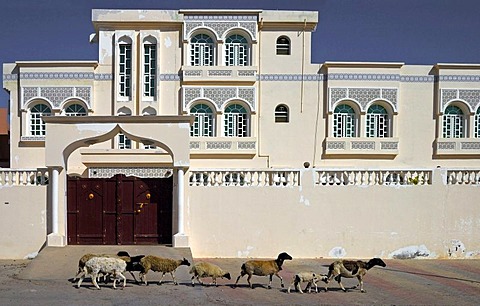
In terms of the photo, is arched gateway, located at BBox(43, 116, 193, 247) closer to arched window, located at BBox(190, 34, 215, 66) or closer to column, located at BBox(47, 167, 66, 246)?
column, located at BBox(47, 167, 66, 246)

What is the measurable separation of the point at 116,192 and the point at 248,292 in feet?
15.7

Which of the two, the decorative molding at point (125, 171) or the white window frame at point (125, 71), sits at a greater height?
the white window frame at point (125, 71)

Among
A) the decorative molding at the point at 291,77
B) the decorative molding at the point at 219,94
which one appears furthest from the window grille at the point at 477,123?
the decorative molding at the point at 219,94

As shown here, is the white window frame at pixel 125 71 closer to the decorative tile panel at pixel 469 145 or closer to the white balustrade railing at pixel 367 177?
the white balustrade railing at pixel 367 177

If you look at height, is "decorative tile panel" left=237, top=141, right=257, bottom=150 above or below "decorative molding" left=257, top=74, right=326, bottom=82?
below

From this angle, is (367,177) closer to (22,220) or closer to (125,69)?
(22,220)

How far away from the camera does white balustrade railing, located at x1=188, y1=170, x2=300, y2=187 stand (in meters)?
11.1

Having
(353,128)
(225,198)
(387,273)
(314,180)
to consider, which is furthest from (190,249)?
(353,128)

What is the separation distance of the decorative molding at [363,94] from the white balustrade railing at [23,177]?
11223 millimetres

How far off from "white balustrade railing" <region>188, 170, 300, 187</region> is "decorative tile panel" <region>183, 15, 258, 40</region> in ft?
25.9

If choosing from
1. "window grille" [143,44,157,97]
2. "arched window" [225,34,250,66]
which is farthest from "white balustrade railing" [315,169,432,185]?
"window grille" [143,44,157,97]

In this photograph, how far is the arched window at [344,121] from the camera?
17656mm

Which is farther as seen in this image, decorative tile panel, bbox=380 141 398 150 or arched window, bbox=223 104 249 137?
arched window, bbox=223 104 249 137

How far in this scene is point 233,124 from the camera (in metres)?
17.5
